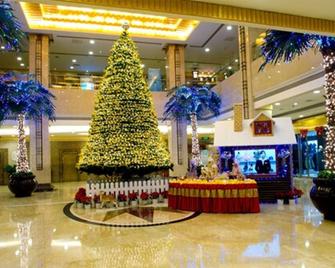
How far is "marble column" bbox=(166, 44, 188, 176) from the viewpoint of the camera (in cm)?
1630

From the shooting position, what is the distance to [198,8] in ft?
12.6

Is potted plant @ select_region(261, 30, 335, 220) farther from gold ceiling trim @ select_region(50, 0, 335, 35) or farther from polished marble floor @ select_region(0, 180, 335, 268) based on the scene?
gold ceiling trim @ select_region(50, 0, 335, 35)

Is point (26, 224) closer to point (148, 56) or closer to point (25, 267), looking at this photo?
point (25, 267)

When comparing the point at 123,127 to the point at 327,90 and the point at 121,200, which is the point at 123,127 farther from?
the point at 327,90

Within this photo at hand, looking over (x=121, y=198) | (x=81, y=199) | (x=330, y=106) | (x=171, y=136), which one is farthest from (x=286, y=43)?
(x=171, y=136)

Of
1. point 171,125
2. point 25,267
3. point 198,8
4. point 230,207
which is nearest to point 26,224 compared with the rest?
point 25,267

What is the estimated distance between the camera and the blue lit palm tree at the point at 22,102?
456 inches

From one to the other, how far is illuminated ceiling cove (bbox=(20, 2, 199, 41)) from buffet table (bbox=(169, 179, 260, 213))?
861 cm

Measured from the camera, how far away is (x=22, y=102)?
1217cm

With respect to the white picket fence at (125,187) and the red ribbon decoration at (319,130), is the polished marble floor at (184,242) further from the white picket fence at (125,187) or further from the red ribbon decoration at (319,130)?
the red ribbon decoration at (319,130)

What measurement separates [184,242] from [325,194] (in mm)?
3061

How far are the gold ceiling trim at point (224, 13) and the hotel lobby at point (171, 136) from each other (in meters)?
0.01

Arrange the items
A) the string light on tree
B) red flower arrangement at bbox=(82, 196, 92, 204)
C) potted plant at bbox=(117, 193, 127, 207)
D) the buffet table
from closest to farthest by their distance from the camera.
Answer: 1. the string light on tree
2. the buffet table
3. red flower arrangement at bbox=(82, 196, 92, 204)
4. potted plant at bbox=(117, 193, 127, 207)

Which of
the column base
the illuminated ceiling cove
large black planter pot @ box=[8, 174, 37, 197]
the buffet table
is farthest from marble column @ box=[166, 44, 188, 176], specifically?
the buffet table
